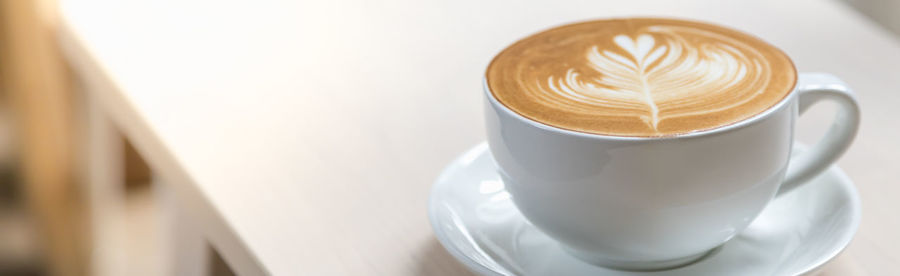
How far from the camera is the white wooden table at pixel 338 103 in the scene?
15.8 inches

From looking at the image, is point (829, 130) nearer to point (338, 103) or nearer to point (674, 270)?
point (674, 270)

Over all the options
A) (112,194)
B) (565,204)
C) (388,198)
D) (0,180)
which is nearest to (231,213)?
(388,198)

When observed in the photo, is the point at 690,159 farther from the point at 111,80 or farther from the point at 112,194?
the point at 112,194

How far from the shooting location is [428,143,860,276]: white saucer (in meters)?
0.34

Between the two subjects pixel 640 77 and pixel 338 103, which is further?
pixel 338 103

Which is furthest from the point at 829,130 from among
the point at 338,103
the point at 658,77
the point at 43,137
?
the point at 43,137

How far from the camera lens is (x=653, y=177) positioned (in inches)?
12.0

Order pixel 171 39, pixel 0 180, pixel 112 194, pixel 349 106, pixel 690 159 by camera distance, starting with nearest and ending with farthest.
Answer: pixel 690 159
pixel 349 106
pixel 171 39
pixel 112 194
pixel 0 180

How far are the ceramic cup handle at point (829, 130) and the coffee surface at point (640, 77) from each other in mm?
11

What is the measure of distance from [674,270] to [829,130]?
82mm

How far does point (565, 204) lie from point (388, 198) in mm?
127

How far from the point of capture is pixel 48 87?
0.88 meters

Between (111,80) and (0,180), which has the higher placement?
(111,80)

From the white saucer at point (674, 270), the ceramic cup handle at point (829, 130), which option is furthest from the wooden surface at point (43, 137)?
the ceramic cup handle at point (829, 130)
